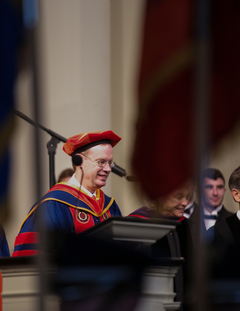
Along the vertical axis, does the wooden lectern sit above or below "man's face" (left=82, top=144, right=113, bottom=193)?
below

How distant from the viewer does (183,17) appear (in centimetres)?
120

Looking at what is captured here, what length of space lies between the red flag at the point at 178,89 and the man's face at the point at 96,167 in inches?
68.4

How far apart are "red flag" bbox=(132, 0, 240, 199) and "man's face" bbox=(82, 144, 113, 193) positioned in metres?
1.74

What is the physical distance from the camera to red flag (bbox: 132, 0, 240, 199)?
119 centimetres

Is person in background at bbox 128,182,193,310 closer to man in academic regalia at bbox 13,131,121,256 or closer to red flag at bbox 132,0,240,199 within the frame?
red flag at bbox 132,0,240,199

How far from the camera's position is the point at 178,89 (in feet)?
3.93

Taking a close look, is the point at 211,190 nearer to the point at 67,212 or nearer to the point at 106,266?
the point at 106,266

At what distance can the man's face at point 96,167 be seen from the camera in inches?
117

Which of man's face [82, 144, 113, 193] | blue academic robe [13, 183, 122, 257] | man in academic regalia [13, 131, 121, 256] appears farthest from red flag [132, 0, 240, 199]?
man's face [82, 144, 113, 193]

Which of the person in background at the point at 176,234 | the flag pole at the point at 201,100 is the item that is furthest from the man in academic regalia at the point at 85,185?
the flag pole at the point at 201,100

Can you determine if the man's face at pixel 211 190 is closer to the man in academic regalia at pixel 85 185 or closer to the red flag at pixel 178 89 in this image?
the red flag at pixel 178 89

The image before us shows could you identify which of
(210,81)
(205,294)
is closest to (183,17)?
(210,81)

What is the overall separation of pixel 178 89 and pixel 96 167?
1.79 m

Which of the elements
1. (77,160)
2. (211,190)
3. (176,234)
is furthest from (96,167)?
(211,190)
